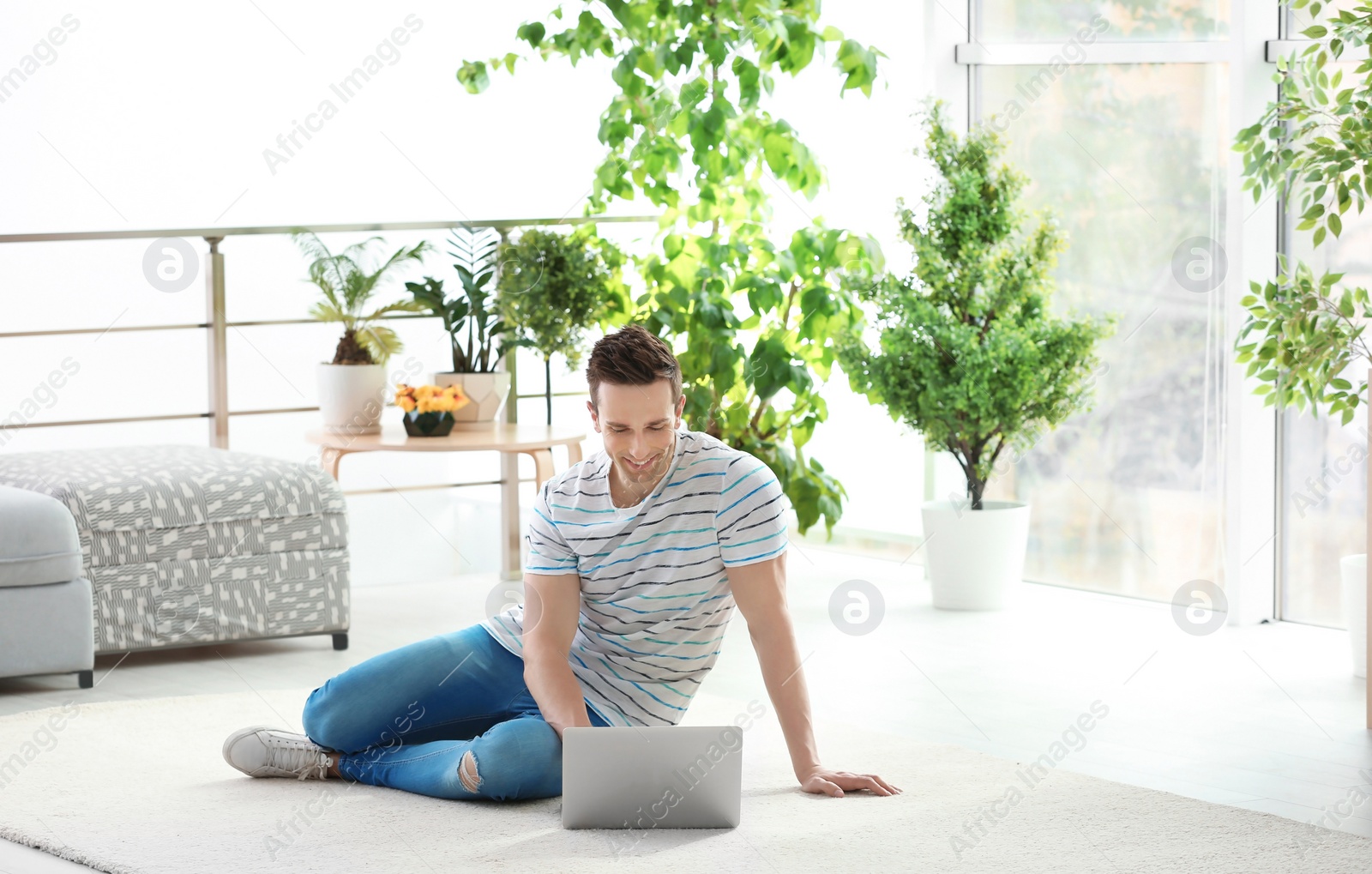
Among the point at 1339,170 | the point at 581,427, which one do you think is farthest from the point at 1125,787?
the point at 581,427

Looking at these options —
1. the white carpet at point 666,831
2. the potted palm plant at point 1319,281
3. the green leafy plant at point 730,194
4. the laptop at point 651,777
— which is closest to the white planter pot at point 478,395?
the green leafy plant at point 730,194

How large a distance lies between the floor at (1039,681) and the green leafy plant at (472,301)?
0.67 m

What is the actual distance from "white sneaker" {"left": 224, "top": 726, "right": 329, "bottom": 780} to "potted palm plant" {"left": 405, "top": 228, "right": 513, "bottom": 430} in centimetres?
203

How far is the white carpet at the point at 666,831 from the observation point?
2.27 meters

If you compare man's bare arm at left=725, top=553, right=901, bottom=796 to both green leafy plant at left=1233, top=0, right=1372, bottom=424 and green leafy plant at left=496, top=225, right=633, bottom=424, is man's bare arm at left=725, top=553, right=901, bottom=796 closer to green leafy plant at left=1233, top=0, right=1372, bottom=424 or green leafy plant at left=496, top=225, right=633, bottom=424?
green leafy plant at left=1233, top=0, right=1372, bottom=424

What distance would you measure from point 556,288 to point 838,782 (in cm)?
248

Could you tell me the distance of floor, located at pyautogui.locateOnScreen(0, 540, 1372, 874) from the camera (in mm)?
2898

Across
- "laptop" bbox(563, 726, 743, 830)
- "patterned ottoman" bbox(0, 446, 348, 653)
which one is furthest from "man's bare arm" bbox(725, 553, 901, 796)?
"patterned ottoman" bbox(0, 446, 348, 653)

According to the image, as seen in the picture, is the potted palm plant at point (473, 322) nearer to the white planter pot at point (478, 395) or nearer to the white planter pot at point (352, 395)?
the white planter pot at point (478, 395)

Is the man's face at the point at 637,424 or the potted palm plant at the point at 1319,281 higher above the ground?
the potted palm plant at the point at 1319,281

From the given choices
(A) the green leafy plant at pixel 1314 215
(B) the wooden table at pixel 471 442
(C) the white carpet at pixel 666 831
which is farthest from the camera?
(B) the wooden table at pixel 471 442

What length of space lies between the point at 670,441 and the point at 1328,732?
1.53 metres

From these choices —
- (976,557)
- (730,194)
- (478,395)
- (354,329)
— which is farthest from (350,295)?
(976,557)

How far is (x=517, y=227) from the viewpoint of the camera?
5039mm
